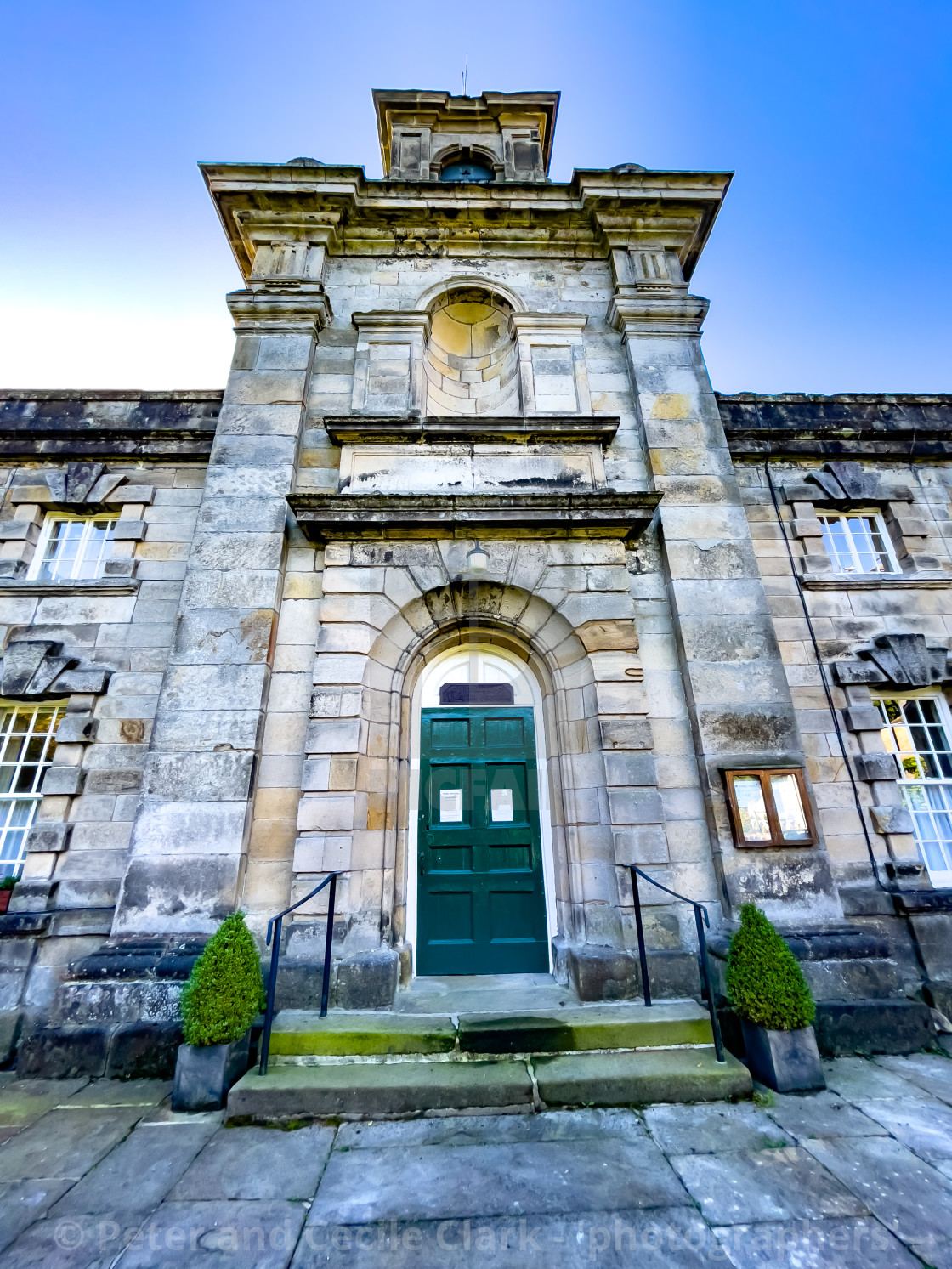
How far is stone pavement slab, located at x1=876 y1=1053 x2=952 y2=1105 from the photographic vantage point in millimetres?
3748

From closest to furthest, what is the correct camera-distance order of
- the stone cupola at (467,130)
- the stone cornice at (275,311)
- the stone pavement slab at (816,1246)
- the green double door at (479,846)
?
the stone pavement slab at (816,1246) → the green double door at (479,846) → the stone cornice at (275,311) → the stone cupola at (467,130)

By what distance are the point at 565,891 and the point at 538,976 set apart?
2.59 ft

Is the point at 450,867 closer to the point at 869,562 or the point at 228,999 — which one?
the point at 228,999

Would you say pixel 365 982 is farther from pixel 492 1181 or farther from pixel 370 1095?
pixel 492 1181

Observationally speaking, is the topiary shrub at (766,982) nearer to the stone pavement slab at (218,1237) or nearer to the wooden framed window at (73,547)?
the stone pavement slab at (218,1237)

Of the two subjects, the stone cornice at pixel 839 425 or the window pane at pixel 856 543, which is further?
the stone cornice at pixel 839 425

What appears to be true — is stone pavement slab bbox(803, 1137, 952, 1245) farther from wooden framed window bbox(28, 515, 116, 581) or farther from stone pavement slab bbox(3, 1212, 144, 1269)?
wooden framed window bbox(28, 515, 116, 581)

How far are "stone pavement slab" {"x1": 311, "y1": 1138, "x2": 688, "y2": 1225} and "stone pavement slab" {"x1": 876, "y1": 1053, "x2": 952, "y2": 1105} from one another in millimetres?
2187

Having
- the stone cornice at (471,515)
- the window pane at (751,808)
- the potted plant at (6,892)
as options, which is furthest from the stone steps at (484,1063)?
the stone cornice at (471,515)

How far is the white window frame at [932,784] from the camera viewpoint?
5742mm

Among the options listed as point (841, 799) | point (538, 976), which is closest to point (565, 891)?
point (538, 976)

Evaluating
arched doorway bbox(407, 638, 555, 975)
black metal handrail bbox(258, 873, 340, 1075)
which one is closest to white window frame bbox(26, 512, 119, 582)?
arched doorway bbox(407, 638, 555, 975)

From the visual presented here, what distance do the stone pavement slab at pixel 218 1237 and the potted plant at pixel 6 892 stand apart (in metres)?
3.61

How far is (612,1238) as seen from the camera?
247cm
